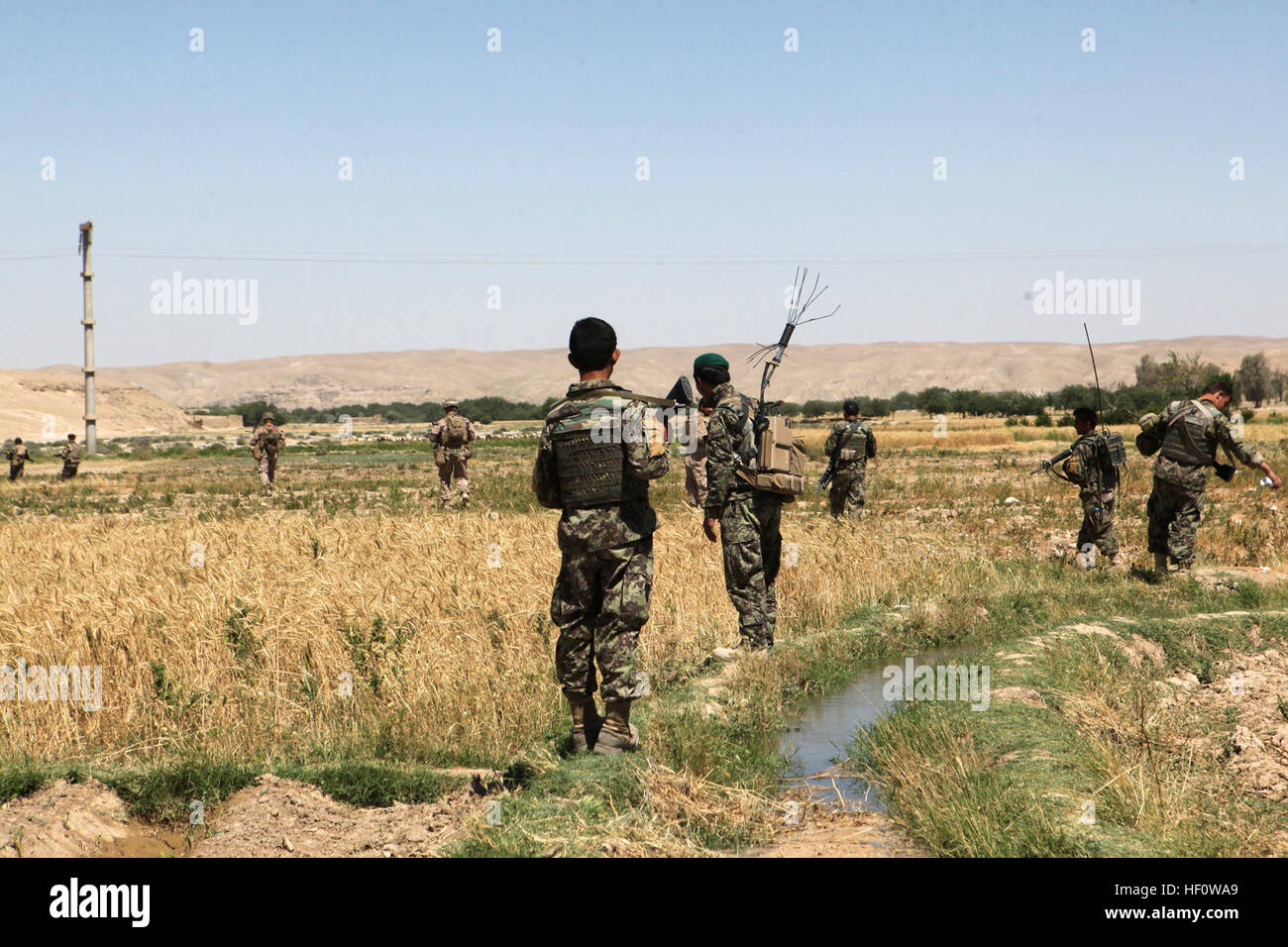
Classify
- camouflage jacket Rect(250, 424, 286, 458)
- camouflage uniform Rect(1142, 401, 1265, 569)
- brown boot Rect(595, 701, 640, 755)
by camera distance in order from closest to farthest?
brown boot Rect(595, 701, 640, 755) → camouflage uniform Rect(1142, 401, 1265, 569) → camouflage jacket Rect(250, 424, 286, 458)

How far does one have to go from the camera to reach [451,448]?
18.9 meters

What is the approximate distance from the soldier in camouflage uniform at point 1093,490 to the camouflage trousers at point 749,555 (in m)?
4.66

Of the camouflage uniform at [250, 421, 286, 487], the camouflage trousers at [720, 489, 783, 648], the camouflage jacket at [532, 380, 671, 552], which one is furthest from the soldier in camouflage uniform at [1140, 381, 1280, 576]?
the camouflage uniform at [250, 421, 286, 487]

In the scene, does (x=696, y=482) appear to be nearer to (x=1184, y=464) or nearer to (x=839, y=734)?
(x=1184, y=464)

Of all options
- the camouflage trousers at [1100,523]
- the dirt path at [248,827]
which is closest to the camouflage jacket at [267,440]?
the camouflage trousers at [1100,523]

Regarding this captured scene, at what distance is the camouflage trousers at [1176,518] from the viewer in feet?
34.2

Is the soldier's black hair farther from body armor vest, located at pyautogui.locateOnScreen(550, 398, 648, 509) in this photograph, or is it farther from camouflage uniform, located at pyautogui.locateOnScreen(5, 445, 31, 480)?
camouflage uniform, located at pyautogui.locateOnScreen(5, 445, 31, 480)

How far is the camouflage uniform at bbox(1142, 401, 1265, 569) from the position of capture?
1013 cm

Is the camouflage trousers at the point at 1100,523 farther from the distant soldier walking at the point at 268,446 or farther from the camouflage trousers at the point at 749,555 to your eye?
the distant soldier walking at the point at 268,446

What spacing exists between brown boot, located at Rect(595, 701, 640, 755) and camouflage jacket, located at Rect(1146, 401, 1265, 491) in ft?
22.2

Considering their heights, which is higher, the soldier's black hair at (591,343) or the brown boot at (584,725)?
the soldier's black hair at (591,343)
